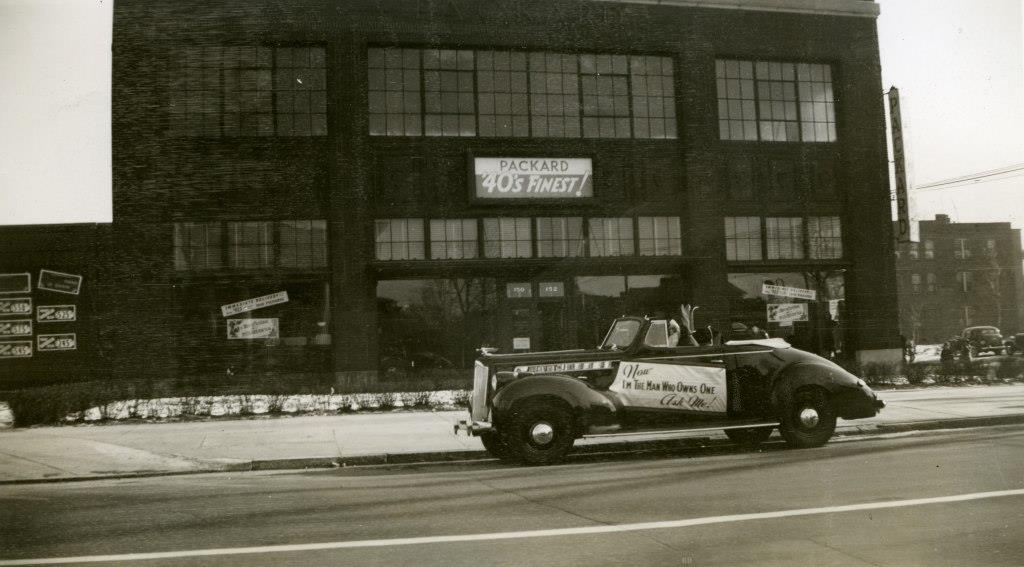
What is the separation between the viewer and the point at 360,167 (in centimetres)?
2366

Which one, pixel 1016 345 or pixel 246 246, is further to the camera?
pixel 1016 345

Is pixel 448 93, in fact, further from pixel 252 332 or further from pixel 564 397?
pixel 564 397

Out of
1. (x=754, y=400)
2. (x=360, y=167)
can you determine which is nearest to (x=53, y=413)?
(x=360, y=167)

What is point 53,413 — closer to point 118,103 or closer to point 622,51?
point 118,103

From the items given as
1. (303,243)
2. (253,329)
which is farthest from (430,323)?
(253,329)

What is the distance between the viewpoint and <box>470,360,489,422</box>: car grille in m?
11.0

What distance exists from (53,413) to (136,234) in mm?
8462

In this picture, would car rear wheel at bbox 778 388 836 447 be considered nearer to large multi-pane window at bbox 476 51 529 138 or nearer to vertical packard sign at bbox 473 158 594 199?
vertical packard sign at bbox 473 158 594 199

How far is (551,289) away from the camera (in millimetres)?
24688

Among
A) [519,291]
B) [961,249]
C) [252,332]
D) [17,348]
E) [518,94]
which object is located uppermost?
[518,94]

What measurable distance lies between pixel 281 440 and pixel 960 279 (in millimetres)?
44481

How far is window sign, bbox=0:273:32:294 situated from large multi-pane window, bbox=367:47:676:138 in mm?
9612

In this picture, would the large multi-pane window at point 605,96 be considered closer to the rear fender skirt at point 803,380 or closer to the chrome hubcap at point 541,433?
the rear fender skirt at point 803,380

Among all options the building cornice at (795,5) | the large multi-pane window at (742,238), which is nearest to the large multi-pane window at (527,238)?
the large multi-pane window at (742,238)
